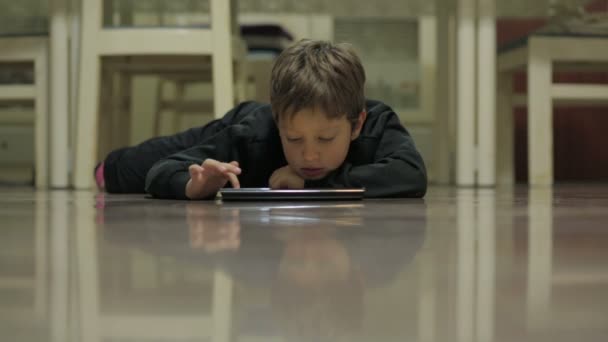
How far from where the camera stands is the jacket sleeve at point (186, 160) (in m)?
1.05

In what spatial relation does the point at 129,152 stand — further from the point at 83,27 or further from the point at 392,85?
the point at 392,85

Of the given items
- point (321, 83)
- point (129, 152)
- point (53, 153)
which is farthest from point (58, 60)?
point (321, 83)

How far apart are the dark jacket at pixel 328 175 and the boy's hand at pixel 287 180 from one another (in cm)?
1

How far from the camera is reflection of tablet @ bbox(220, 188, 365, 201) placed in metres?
0.96

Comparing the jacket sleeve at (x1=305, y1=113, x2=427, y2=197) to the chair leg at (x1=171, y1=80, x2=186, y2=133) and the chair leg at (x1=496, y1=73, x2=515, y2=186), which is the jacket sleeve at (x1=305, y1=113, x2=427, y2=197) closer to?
the chair leg at (x1=496, y1=73, x2=515, y2=186)

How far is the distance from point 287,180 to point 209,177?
132 millimetres

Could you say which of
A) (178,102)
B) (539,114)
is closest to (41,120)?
(178,102)

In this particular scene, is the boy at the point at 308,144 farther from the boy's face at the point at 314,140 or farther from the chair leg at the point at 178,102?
the chair leg at the point at 178,102

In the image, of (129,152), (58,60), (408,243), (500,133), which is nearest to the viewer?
(408,243)

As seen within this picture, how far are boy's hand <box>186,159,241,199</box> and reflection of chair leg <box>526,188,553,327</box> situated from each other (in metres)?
0.37

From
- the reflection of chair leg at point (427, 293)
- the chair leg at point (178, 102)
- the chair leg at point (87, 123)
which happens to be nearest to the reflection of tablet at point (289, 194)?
the reflection of chair leg at point (427, 293)

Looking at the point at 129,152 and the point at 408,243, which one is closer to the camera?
the point at 408,243

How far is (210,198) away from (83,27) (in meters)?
0.71

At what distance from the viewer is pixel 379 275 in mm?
363
